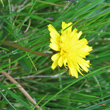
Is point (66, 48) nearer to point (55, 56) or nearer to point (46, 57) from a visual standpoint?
point (55, 56)

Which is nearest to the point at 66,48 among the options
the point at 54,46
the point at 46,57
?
the point at 54,46

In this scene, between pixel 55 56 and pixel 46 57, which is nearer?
pixel 55 56

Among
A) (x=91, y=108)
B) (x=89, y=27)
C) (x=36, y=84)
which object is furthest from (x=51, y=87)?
(x=89, y=27)

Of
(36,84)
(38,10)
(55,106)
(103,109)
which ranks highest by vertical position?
(38,10)

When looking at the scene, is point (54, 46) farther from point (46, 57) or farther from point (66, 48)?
point (46, 57)

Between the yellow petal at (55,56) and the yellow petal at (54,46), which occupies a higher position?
the yellow petal at (54,46)

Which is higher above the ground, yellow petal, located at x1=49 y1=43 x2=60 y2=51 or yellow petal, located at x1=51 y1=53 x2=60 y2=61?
yellow petal, located at x1=49 y1=43 x2=60 y2=51

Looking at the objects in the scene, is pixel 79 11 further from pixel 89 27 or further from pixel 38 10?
pixel 38 10

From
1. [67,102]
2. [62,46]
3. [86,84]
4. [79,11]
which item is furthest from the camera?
[86,84]
